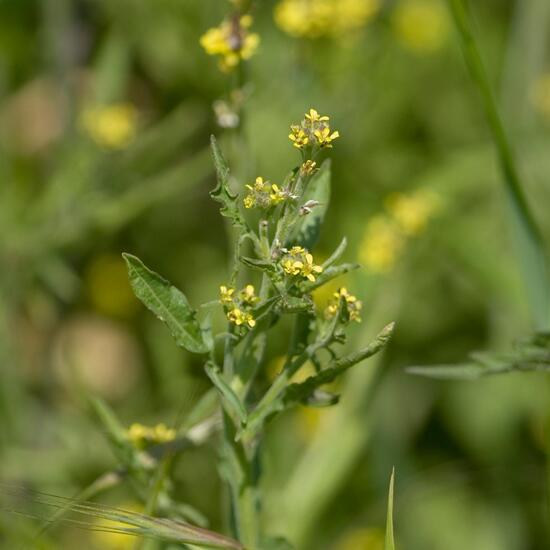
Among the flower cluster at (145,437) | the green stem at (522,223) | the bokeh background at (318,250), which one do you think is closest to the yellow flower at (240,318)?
the flower cluster at (145,437)

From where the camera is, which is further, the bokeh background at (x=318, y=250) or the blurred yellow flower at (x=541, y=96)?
the blurred yellow flower at (x=541, y=96)

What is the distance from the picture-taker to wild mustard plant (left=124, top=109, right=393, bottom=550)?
3.93 ft

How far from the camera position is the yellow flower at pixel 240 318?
1204 mm

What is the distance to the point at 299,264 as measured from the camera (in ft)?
3.86

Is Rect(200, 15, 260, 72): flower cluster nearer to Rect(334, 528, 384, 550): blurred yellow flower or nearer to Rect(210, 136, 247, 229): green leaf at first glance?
Rect(210, 136, 247, 229): green leaf

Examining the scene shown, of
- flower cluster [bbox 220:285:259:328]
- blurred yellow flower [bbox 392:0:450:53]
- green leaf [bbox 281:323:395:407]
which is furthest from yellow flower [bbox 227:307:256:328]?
blurred yellow flower [bbox 392:0:450:53]

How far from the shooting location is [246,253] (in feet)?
7.38

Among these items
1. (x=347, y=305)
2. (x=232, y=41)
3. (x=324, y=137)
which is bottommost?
(x=347, y=305)

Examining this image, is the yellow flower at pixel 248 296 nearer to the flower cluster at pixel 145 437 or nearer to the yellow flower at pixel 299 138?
the yellow flower at pixel 299 138

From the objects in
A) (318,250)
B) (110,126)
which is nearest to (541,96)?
(318,250)

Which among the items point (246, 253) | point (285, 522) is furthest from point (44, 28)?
point (285, 522)

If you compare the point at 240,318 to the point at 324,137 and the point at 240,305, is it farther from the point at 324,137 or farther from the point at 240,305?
the point at 324,137

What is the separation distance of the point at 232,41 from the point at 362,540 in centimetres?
156

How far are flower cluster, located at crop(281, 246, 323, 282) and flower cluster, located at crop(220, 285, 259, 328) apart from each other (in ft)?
0.20
